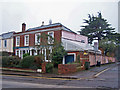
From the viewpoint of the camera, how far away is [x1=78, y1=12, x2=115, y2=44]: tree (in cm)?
4763

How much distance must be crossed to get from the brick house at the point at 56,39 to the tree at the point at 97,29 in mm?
14973

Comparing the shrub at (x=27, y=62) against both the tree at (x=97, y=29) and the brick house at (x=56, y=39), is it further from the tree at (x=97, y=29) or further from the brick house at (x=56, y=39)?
the tree at (x=97, y=29)

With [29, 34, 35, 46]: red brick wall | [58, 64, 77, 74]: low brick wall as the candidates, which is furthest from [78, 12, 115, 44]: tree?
[58, 64, 77, 74]: low brick wall

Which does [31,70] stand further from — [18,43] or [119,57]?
[119,57]

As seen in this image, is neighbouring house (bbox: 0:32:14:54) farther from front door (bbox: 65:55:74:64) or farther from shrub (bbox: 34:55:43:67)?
shrub (bbox: 34:55:43:67)

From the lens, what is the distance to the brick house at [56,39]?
23.4m

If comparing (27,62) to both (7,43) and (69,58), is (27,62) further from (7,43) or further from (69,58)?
(7,43)

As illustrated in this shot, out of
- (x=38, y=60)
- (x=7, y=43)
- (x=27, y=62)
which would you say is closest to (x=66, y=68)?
(x=38, y=60)

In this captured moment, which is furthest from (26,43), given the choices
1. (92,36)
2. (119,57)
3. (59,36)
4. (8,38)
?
(119,57)

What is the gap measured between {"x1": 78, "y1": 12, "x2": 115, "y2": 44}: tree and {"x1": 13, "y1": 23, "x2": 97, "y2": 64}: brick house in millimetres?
14973

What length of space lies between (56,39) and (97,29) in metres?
25.2

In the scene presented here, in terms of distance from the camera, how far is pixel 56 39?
2559 cm

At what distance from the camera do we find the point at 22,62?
19219 millimetres

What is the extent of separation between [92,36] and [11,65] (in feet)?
107
